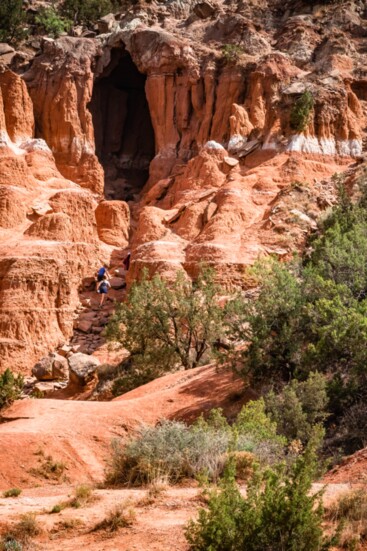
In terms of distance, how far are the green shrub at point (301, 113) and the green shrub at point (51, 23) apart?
72.5 ft

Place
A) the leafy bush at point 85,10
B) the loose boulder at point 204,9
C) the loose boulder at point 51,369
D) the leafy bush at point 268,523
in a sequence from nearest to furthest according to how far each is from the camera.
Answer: the leafy bush at point 268,523, the loose boulder at point 51,369, the loose boulder at point 204,9, the leafy bush at point 85,10

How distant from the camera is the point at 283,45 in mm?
47719

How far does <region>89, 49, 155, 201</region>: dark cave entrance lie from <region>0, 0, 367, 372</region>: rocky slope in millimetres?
95

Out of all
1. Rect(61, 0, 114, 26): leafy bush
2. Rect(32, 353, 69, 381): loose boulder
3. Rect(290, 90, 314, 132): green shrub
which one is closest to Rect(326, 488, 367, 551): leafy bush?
Rect(32, 353, 69, 381): loose boulder

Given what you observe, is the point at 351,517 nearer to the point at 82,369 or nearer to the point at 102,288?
the point at 82,369

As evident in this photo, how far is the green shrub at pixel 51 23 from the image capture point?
52.8 meters

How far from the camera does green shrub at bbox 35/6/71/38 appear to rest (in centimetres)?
5281

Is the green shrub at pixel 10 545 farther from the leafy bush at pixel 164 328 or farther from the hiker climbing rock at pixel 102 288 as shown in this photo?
the hiker climbing rock at pixel 102 288

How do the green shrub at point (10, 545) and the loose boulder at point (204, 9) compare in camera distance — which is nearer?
the green shrub at point (10, 545)

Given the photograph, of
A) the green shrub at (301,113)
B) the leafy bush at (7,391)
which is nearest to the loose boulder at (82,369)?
the leafy bush at (7,391)

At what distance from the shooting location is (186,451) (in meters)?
11.6

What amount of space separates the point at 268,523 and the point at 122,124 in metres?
44.6

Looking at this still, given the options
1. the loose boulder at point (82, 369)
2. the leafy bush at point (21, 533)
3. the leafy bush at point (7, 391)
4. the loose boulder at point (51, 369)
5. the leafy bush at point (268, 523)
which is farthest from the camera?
the loose boulder at point (51, 369)

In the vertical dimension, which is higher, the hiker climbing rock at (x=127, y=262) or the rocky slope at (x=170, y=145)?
the rocky slope at (x=170, y=145)
